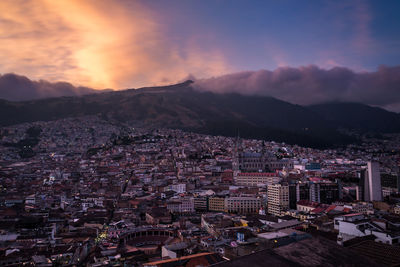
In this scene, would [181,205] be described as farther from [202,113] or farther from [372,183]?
[202,113]

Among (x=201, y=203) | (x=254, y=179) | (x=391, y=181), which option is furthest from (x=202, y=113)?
(x=201, y=203)

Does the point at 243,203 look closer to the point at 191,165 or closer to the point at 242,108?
the point at 191,165

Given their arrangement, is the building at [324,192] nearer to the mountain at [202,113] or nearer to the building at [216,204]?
the building at [216,204]

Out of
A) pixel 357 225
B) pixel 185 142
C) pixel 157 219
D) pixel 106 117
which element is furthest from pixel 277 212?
pixel 106 117

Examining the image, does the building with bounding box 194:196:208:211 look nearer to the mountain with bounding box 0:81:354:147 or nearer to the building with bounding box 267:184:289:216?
the building with bounding box 267:184:289:216

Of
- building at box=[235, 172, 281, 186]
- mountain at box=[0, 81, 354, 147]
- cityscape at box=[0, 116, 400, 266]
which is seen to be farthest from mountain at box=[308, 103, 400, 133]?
building at box=[235, 172, 281, 186]

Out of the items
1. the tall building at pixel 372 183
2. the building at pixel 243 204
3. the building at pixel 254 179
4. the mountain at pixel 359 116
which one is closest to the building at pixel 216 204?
the building at pixel 243 204
